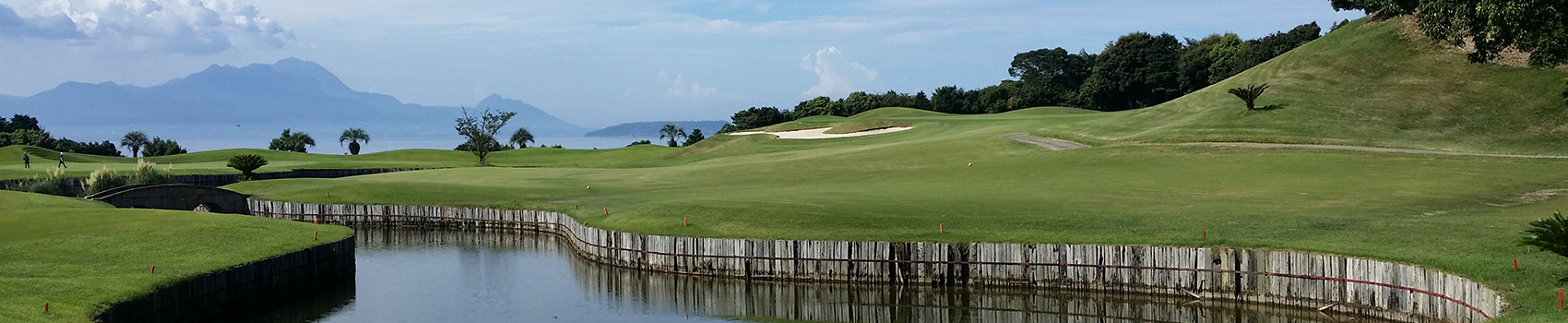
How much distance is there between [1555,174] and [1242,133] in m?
13.4

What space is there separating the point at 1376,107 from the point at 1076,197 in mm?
28414

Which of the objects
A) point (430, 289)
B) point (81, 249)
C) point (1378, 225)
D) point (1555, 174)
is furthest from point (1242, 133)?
point (81, 249)

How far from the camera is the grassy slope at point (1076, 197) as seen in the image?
1081 inches

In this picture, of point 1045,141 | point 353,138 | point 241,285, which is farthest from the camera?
point 353,138

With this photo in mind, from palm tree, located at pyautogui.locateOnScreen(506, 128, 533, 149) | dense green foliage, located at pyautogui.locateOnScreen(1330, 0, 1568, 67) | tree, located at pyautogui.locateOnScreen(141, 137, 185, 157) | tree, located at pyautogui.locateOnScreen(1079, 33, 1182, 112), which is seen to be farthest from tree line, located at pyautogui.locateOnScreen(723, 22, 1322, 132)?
dense green foliage, located at pyautogui.locateOnScreen(1330, 0, 1568, 67)

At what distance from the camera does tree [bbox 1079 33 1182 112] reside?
113 metres

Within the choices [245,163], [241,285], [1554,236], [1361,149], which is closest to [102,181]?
[245,163]

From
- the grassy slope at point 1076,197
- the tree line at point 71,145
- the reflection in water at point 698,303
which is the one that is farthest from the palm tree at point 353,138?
the reflection in water at point 698,303

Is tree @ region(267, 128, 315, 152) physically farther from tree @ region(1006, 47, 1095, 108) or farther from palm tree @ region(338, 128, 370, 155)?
tree @ region(1006, 47, 1095, 108)

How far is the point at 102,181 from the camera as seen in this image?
2000 inches

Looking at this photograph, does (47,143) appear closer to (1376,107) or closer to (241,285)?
(241,285)

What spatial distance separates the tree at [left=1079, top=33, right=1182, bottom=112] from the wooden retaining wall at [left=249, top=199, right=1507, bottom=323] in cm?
8810

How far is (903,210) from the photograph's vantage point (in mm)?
33938

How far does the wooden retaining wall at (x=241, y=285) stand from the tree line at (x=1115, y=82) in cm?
8487
